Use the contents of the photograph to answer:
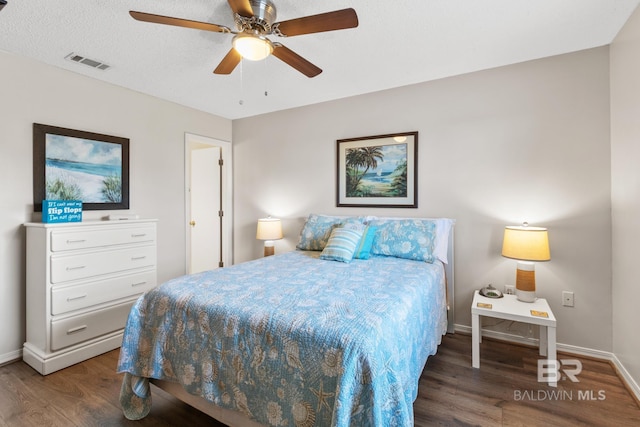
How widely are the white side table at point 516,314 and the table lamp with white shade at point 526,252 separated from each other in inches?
3.6

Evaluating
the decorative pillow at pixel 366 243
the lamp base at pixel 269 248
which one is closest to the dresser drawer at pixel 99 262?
the lamp base at pixel 269 248

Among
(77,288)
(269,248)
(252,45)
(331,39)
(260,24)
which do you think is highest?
(331,39)

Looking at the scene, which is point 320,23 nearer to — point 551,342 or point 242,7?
point 242,7

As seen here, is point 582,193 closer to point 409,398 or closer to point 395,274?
point 395,274

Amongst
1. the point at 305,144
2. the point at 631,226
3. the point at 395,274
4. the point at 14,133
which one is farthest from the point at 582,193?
the point at 14,133

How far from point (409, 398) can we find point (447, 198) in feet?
6.63

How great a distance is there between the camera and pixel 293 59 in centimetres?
198

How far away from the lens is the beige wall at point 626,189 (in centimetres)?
188

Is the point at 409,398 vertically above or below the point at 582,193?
below

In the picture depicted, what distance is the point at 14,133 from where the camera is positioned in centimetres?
239

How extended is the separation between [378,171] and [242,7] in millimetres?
2064

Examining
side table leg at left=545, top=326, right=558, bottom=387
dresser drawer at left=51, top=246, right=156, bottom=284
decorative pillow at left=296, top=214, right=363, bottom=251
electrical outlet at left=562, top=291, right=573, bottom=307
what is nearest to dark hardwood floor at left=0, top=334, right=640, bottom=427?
side table leg at left=545, top=326, right=558, bottom=387

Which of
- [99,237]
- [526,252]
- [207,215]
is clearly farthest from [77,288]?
[526,252]

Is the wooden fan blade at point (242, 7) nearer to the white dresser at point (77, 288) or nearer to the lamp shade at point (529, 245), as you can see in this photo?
the white dresser at point (77, 288)
